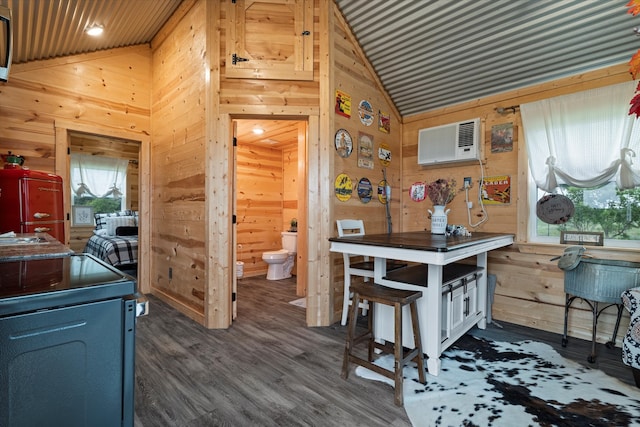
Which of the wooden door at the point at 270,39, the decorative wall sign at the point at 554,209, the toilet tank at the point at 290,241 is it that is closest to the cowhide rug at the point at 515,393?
the decorative wall sign at the point at 554,209

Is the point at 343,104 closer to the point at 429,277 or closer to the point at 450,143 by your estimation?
the point at 450,143

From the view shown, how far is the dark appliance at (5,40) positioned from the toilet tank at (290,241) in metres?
3.78

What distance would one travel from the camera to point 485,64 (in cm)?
294

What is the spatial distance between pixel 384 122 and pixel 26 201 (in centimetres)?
355

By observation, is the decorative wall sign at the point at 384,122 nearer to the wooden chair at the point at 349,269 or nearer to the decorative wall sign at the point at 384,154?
the decorative wall sign at the point at 384,154

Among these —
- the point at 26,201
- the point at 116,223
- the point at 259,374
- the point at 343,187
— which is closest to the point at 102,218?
the point at 116,223

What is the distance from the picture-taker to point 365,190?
10.8 feet

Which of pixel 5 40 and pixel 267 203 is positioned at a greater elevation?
pixel 5 40

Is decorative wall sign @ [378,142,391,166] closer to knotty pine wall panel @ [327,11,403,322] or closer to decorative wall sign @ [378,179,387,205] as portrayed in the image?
knotty pine wall panel @ [327,11,403,322]

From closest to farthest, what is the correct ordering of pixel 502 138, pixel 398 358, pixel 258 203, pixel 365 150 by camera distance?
pixel 398 358 → pixel 502 138 → pixel 365 150 → pixel 258 203

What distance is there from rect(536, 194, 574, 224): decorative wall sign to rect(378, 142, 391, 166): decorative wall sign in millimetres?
1532

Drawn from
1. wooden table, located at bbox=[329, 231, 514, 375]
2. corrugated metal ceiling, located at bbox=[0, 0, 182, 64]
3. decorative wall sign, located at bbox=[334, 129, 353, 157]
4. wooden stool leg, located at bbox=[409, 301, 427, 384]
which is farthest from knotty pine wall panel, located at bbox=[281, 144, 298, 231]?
wooden stool leg, located at bbox=[409, 301, 427, 384]

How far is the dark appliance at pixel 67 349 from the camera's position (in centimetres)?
67

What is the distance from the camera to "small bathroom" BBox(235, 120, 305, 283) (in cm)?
492
